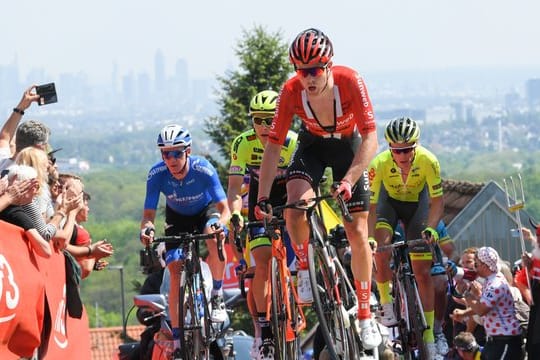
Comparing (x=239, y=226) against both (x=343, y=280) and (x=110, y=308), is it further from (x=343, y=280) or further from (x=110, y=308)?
(x=110, y=308)

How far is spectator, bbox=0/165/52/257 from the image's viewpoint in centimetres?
1004

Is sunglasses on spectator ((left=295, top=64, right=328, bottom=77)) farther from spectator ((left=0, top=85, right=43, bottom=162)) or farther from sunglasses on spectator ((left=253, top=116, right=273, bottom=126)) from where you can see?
spectator ((left=0, top=85, right=43, bottom=162))

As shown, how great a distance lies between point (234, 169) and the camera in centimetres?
1252

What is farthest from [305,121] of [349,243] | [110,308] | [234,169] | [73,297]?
[110,308]

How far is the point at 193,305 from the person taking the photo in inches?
472

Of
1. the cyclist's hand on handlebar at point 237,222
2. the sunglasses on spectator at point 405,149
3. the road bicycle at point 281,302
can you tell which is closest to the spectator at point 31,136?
the cyclist's hand on handlebar at point 237,222

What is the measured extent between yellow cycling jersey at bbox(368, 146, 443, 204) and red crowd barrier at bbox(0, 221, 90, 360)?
3442mm

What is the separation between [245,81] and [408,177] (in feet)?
117

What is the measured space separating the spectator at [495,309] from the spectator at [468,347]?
0.31 ft

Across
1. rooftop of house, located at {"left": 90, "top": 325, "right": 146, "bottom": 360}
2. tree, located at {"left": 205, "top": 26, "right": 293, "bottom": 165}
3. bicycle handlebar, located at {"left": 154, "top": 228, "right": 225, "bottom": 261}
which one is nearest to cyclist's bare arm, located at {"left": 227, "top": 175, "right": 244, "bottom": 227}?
bicycle handlebar, located at {"left": 154, "top": 228, "right": 225, "bottom": 261}

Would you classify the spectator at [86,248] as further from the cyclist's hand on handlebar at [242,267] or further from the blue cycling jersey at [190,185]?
the cyclist's hand on handlebar at [242,267]

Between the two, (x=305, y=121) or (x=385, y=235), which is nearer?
(x=305, y=121)

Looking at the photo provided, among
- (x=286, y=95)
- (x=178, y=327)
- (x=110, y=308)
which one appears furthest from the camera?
(x=110, y=308)

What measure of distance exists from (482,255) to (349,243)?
2871mm
